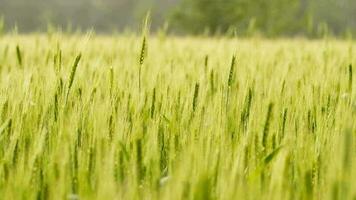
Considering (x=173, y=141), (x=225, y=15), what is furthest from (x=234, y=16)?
(x=173, y=141)

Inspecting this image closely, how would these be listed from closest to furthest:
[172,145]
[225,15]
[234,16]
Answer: [172,145] → [234,16] → [225,15]

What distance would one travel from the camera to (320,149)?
3.19 ft

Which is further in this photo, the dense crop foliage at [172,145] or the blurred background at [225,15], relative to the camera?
the blurred background at [225,15]

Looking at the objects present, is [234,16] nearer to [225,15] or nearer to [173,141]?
[225,15]

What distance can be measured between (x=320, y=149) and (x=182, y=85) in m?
0.55

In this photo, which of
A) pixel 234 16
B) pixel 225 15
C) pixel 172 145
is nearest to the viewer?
pixel 172 145

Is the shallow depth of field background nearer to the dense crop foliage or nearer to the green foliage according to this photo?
the dense crop foliage

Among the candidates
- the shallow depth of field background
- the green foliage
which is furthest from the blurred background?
the shallow depth of field background

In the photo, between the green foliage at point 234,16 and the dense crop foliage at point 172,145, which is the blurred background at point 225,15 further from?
the dense crop foliage at point 172,145

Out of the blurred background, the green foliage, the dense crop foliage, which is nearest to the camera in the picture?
the dense crop foliage

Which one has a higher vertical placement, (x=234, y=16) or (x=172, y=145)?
(x=172, y=145)

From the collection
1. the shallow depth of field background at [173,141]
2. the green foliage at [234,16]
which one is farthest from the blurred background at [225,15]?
the shallow depth of field background at [173,141]

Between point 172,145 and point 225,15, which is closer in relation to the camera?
point 172,145

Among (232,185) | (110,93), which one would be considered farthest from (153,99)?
(232,185)
